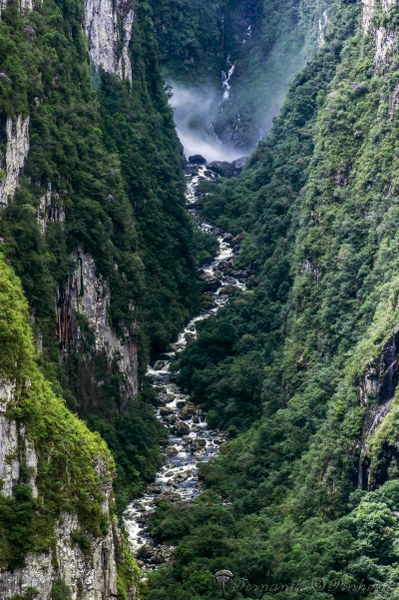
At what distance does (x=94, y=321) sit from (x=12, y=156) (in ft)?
45.3

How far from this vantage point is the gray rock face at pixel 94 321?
90.9 metres

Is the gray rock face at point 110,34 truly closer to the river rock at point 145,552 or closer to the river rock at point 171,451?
the river rock at point 171,451

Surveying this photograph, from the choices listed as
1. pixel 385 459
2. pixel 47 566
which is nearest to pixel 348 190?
pixel 385 459

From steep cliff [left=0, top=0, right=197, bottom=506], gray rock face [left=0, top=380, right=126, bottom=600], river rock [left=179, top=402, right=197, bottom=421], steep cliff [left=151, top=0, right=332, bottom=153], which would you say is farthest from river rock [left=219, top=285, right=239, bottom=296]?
gray rock face [left=0, top=380, right=126, bottom=600]

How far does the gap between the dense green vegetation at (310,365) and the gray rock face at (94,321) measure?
6.34 meters

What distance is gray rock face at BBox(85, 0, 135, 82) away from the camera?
115m

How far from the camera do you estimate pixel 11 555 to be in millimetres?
67688

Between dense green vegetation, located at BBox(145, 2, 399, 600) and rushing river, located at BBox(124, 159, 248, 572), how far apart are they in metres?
1.21

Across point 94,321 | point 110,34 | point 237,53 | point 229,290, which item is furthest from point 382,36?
point 237,53

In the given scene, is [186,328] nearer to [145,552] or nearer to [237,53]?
[145,552]

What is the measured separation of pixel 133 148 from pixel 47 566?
51654mm

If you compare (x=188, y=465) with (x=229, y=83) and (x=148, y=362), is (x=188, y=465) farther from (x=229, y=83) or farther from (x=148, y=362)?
(x=229, y=83)

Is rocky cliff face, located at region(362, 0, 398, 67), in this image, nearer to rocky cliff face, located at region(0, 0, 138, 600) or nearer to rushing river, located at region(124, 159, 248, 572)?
rocky cliff face, located at region(0, 0, 138, 600)

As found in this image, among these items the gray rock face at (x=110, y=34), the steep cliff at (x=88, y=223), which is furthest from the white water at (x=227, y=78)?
the steep cliff at (x=88, y=223)
